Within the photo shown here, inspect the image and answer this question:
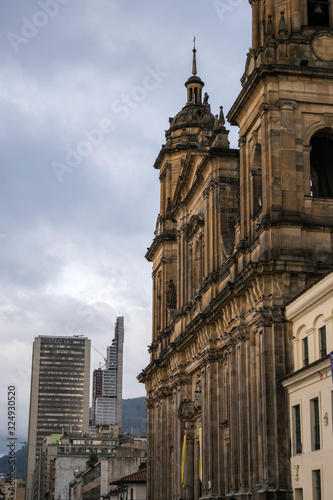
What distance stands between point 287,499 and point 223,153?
2408 centimetres

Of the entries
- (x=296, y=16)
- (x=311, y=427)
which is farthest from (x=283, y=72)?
(x=311, y=427)

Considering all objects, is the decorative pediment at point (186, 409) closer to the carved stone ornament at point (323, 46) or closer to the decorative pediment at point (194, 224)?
the decorative pediment at point (194, 224)

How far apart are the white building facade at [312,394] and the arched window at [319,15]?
57.8 feet

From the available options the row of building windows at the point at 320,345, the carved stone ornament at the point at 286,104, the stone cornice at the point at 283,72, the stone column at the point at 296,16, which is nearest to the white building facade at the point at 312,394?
the row of building windows at the point at 320,345

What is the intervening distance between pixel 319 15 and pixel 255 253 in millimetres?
14422

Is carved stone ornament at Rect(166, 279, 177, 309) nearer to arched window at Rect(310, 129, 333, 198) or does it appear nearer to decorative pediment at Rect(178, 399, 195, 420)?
decorative pediment at Rect(178, 399, 195, 420)

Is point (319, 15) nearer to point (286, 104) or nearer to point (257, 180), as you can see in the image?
point (286, 104)

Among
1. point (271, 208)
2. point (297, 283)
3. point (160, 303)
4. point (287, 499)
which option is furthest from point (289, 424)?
point (160, 303)

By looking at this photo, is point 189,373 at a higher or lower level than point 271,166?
lower

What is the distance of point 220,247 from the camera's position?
56094 millimetres

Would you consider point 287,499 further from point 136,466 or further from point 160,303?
point 136,466

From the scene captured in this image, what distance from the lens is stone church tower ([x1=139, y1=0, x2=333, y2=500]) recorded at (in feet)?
144

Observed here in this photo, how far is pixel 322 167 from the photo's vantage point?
174 ft

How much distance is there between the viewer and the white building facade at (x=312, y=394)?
34469mm
